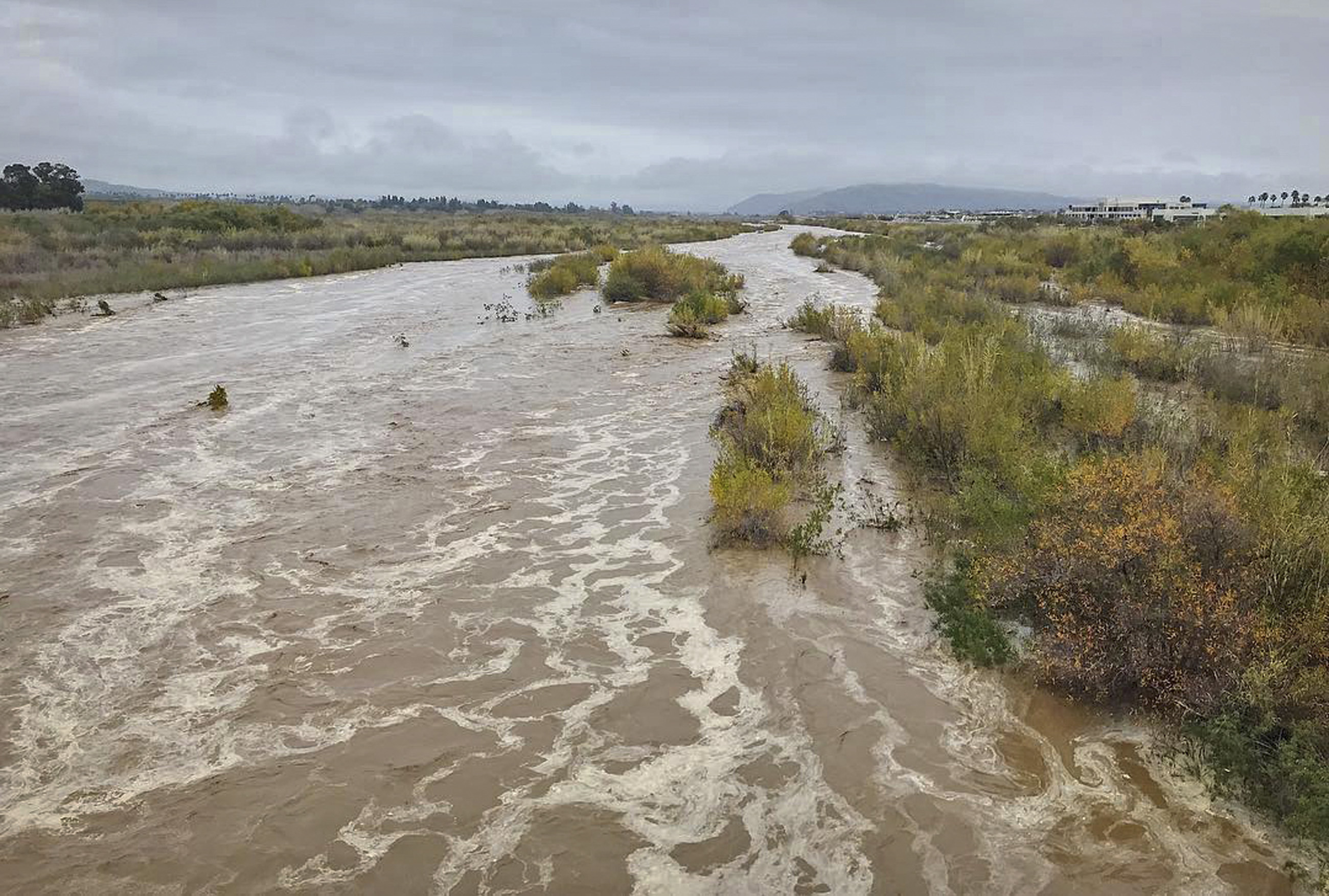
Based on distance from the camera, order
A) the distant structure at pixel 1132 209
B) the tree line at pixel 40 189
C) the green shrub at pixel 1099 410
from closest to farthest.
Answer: the green shrub at pixel 1099 410, the tree line at pixel 40 189, the distant structure at pixel 1132 209

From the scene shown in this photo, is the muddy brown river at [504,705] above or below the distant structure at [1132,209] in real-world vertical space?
below

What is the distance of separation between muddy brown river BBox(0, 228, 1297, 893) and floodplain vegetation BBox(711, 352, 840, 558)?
10.0 inches

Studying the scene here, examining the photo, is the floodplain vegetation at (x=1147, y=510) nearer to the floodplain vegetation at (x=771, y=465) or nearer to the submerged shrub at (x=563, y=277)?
the floodplain vegetation at (x=771, y=465)

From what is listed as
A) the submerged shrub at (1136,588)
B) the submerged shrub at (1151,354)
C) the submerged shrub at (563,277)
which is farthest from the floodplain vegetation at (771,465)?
the submerged shrub at (563,277)

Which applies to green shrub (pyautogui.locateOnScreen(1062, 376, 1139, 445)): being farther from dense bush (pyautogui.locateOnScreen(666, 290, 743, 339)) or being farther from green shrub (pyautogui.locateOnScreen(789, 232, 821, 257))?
green shrub (pyautogui.locateOnScreen(789, 232, 821, 257))

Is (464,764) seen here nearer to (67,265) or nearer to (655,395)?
(655,395)

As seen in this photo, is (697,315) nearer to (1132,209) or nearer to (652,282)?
(652,282)

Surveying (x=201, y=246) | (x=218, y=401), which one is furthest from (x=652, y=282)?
(x=201, y=246)

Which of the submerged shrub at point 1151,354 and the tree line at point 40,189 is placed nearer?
the submerged shrub at point 1151,354

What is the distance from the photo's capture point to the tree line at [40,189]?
156 feet

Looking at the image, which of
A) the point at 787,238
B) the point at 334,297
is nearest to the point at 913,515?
the point at 334,297

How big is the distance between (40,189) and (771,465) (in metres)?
58.2

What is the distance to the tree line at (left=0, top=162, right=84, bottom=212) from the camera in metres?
47.6

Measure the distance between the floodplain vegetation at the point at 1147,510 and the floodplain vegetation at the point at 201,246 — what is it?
19.4m
